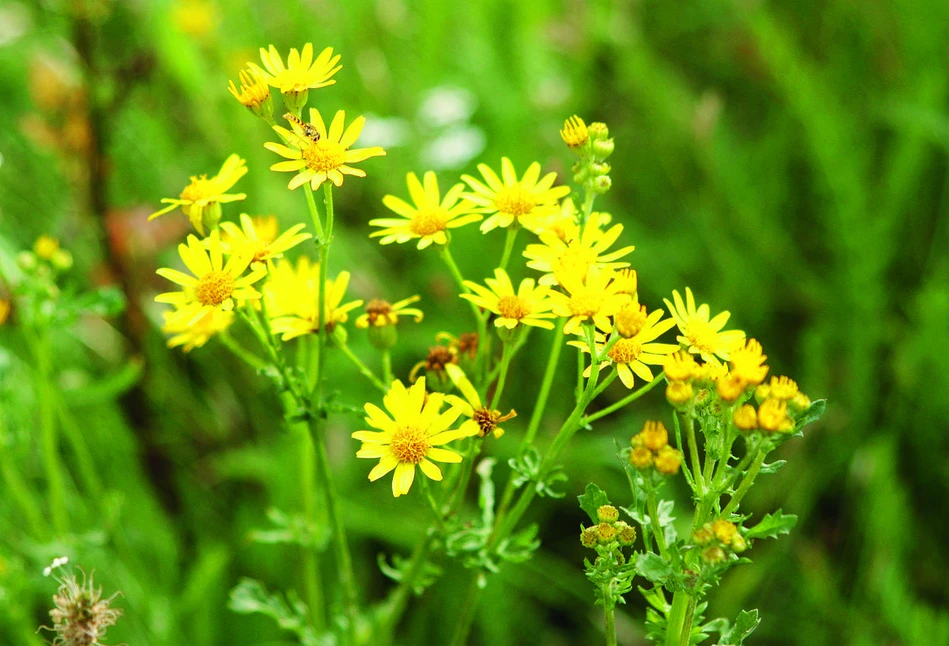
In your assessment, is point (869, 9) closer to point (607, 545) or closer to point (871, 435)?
point (871, 435)

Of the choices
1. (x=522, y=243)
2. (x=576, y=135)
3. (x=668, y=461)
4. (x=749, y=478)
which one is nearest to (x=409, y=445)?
(x=668, y=461)

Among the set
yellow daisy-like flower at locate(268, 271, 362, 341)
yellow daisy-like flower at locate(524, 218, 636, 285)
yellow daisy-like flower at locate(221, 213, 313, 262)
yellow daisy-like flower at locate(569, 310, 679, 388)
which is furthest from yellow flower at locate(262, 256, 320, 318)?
yellow daisy-like flower at locate(569, 310, 679, 388)

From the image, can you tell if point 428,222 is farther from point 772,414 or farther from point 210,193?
point 772,414

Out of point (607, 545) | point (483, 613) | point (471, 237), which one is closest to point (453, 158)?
point (471, 237)

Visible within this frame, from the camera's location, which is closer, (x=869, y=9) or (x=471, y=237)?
(x=471, y=237)

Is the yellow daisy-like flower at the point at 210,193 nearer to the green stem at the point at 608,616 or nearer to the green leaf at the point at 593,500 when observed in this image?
the green leaf at the point at 593,500
